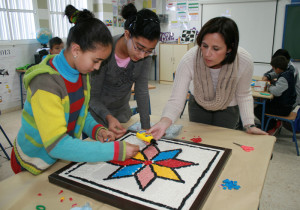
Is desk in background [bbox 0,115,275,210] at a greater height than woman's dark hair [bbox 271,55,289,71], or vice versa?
woman's dark hair [bbox 271,55,289,71]

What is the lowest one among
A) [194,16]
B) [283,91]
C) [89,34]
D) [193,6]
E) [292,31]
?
[283,91]

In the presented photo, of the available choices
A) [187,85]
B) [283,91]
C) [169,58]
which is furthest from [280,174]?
[169,58]

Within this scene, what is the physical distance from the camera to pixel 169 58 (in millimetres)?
6227

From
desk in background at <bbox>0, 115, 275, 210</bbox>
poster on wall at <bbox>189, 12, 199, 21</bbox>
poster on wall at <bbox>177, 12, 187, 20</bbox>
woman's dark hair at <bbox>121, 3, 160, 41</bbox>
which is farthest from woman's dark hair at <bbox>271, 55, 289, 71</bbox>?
poster on wall at <bbox>177, 12, 187, 20</bbox>

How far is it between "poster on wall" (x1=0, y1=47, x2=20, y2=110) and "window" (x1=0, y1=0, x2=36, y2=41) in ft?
0.80

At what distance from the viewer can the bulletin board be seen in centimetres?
461

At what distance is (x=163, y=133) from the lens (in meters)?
1.30

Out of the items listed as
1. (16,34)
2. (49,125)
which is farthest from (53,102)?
(16,34)

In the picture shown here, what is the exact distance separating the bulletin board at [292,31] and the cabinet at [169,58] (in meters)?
2.08

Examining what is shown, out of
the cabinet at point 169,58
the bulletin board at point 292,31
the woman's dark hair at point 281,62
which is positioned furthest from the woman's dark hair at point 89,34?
the cabinet at point 169,58

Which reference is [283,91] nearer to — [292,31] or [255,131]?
[255,131]

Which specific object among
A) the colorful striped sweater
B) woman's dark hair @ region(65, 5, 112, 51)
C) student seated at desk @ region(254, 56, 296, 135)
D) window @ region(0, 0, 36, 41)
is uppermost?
window @ region(0, 0, 36, 41)

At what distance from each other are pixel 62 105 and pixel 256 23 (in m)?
5.15

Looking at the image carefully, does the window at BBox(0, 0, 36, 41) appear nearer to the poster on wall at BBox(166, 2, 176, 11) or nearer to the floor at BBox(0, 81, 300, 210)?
the floor at BBox(0, 81, 300, 210)
